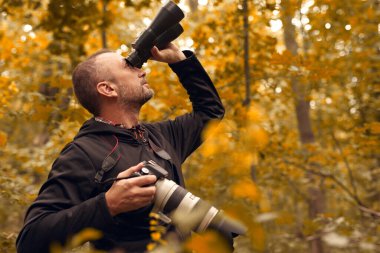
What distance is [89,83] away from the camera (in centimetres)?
256

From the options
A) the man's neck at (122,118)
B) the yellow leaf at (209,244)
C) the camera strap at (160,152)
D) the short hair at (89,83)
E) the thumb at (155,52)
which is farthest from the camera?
the thumb at (155,52)

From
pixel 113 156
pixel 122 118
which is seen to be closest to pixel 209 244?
pixel 113 156

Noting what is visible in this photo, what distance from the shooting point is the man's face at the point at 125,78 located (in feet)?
8.13

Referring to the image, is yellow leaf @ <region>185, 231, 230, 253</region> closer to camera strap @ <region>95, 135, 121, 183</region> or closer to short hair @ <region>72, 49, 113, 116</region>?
camera strap @ <region>95, 135, 121, 183</region>

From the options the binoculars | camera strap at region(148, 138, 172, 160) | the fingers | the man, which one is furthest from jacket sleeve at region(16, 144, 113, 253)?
the binoculars

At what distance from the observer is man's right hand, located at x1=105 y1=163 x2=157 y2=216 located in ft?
5.73

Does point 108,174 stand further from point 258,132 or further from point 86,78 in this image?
point 258,132

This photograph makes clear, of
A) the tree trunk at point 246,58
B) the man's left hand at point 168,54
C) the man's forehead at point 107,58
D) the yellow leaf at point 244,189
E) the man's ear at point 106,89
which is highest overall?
the yellow leaf at point 244,189

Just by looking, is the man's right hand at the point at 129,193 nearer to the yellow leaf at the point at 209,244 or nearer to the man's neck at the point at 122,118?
the man's neck at the point at 122,118

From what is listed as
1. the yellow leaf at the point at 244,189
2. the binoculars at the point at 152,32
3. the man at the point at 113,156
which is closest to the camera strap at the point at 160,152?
the man at the point at 113,156

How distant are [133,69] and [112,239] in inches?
37.3

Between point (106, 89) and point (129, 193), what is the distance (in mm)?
907

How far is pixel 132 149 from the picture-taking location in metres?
2.23

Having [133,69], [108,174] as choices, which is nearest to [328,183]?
[133,69]
